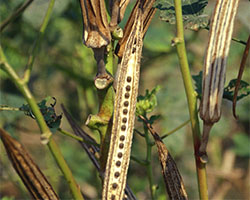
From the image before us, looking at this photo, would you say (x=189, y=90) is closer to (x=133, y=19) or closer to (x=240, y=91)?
(x=133, y=19)

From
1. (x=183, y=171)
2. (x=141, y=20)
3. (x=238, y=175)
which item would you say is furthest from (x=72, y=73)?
(x=238, y=175)

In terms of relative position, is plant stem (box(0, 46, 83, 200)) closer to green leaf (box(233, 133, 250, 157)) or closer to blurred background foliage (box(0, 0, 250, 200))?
blurred background foliage (box(0, 0, 250, 200))

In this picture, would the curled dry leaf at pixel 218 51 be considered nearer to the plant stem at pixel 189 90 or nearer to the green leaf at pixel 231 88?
the plant stem at pixel 189 90

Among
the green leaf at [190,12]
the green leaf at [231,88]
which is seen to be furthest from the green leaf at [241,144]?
the green leaf at [190,12]

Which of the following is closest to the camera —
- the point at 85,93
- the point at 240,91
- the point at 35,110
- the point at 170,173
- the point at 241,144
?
the point at 35,110

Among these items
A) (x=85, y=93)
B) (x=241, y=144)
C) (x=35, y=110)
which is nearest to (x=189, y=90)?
(x=35, y=110)

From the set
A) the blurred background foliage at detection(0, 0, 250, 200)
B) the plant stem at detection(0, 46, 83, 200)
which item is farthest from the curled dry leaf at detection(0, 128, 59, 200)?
the blurred background foliage at detection(0, 0, 250, 200)
